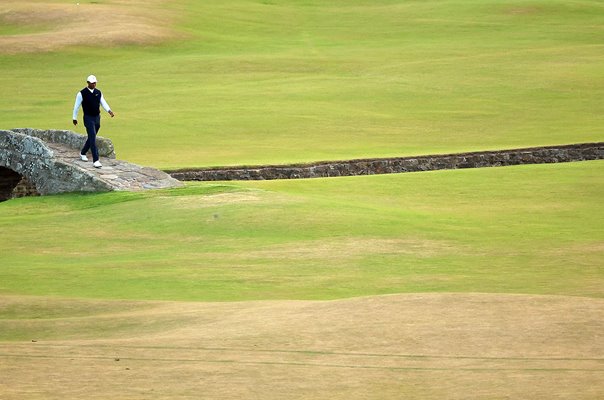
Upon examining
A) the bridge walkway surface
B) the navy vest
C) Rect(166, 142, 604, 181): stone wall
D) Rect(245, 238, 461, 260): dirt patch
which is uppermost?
the navy vest

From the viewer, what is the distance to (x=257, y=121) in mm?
39875

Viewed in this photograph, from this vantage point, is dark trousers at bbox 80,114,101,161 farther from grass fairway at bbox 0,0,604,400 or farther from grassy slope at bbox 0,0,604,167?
grassy slope at bbox 0,0,604,167

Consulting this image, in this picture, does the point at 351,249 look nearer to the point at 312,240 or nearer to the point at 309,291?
the point at 312,240

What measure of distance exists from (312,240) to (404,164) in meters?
12.2

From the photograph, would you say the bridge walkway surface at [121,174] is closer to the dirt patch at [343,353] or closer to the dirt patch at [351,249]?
the dirt patch at [351,249]

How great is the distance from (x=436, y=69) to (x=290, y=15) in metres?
22.4

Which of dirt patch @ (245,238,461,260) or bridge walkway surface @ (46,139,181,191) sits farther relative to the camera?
bridge walkway surface @ (46,139,181,191)

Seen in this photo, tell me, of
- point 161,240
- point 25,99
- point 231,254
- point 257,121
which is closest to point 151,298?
point 231,254

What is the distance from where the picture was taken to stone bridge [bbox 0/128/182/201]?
2561 cm

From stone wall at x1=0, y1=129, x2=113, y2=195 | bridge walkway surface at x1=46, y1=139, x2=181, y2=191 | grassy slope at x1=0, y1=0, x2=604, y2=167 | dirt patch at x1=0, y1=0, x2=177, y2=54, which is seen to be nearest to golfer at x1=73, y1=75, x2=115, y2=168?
bridge walkway surface at x1=46, y1=139, x2=181, y2=191

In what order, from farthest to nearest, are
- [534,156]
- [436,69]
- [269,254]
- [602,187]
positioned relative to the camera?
1. [436,69]
2. [534,156]
3. [602,187]
4. [269,254]

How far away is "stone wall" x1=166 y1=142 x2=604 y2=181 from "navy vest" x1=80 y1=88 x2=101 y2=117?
4050 millimetres

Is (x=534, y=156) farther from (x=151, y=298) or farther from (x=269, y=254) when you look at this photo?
(x=151, y=298)

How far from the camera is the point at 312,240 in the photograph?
64.4ft
